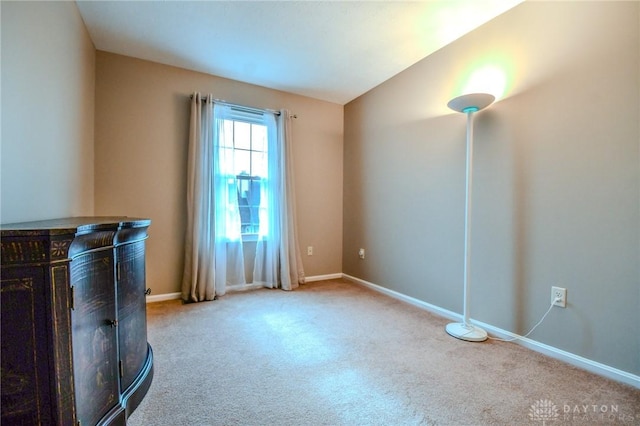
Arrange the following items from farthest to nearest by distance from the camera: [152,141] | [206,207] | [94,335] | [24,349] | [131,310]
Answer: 1. [206,207]
2. [152,141]
3. [131,310]
4. [94,335]
5. [24,349]

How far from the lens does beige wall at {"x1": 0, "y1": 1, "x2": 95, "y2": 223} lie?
1.22m

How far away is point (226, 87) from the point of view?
10.2ft

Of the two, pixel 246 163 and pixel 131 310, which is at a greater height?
pixel 246 163

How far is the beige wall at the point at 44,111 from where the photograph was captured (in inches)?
47.9

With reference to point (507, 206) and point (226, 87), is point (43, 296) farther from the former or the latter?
point (226, 87)

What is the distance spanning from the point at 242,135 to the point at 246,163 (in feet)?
1.07

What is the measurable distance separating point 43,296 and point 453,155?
2.66 metres

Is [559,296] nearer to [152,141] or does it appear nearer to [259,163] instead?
[259,163]

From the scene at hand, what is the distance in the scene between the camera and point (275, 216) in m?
3.28

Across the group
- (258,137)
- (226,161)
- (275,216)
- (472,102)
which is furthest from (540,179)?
(226,161)

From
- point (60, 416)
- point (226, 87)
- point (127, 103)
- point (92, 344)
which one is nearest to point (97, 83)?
point (127, 103)

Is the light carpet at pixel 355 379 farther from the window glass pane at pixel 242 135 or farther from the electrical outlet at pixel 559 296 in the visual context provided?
the window glass pane at pixel 242 135

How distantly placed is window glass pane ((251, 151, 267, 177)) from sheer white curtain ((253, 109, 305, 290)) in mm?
62

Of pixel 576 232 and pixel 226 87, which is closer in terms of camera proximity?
pixel 576 232
